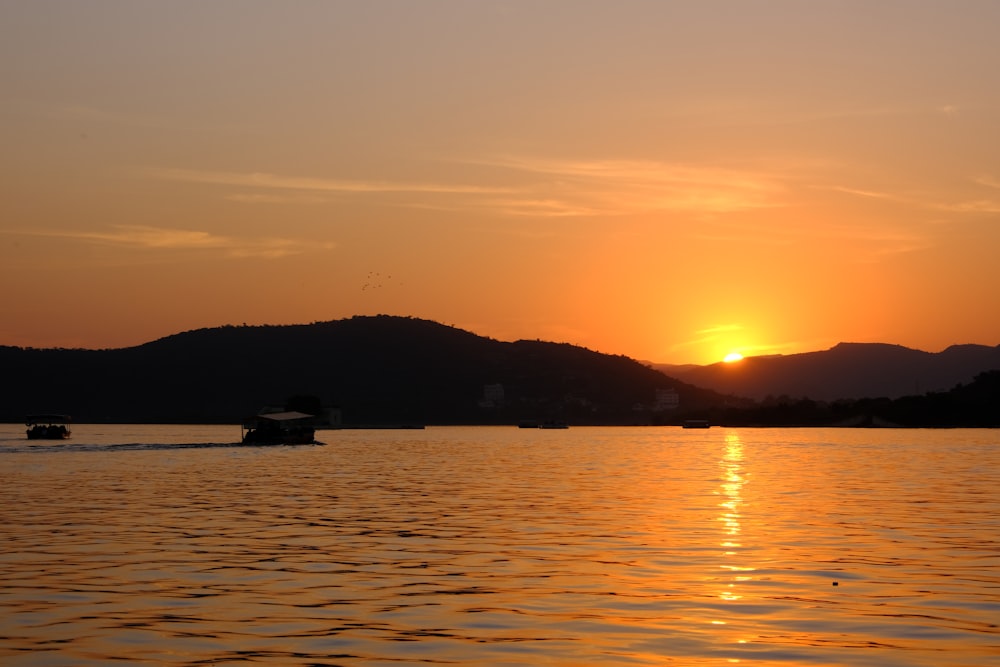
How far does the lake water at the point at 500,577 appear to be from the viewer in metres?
23.3

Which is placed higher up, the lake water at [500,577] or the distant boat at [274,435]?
the distant boat at [274,435]

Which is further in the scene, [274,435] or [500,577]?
[274,435]

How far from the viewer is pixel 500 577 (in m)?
33.1

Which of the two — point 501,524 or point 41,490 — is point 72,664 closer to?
point 501,524

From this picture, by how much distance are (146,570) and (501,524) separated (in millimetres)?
17907

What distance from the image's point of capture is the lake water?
2333 cm

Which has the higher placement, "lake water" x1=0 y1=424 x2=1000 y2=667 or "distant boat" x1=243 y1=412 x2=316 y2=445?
"distant boat" x1=243 y1=412 x2=316 y2=445

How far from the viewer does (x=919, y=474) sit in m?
91.2

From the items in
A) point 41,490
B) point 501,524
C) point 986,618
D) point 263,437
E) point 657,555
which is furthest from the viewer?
point 263,437

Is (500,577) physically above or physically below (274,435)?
below

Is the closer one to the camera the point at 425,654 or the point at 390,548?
the point at 425,654

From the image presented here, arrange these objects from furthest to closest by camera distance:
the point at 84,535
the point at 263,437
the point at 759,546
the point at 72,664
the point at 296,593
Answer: the point at 263,437 → the point at 84,535 → the point at 759,546 → the point at 296,593 → the point at 72,664

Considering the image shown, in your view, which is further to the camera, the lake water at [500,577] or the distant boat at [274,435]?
the distant boat at [274,435]

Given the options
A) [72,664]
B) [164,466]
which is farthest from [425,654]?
[164,466]
